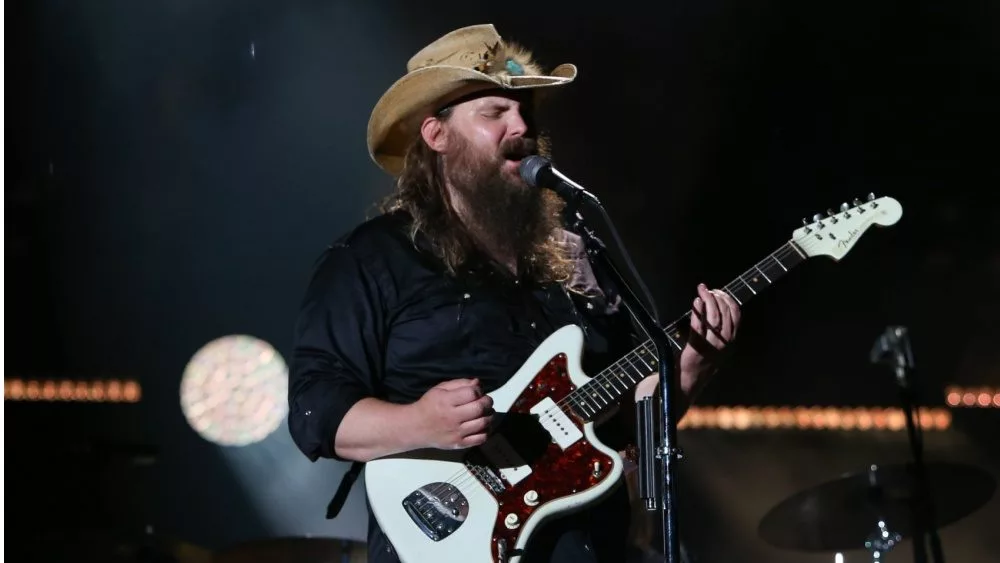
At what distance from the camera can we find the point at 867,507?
12.3 ft

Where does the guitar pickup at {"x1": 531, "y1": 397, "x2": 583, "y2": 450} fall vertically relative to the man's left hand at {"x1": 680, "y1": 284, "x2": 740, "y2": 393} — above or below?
below

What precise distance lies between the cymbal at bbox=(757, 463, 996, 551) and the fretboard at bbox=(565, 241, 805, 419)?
1.34 meters

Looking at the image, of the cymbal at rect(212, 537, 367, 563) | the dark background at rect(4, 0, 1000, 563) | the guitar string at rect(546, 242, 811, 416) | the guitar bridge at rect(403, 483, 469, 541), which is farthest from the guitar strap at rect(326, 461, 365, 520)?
the dark background at rect(4, 0, 1000, 563)

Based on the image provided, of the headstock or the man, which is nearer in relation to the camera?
the man

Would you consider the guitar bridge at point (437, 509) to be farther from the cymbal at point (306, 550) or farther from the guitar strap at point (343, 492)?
the cymbal at point (306, 550)

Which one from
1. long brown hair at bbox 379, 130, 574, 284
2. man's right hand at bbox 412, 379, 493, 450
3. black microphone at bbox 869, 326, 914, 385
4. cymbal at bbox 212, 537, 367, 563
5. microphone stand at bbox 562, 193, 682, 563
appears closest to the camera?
microphone stand at bbox 562, 193, 682, 563

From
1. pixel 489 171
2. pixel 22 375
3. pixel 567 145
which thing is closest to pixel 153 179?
pixel 22 375

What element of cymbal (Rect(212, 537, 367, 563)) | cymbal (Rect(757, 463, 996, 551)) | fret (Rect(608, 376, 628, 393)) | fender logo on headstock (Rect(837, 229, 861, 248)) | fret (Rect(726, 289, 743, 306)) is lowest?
cymbal (Rect(757, 463, 996, 551))

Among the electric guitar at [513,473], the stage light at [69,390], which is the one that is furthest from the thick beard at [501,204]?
the stage light at [69,390]

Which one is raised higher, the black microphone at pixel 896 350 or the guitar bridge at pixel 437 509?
the black microphone at pixel 896 350

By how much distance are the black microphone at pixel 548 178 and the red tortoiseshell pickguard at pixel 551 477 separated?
520mm

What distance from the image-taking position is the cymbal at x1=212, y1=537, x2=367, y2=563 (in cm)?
360

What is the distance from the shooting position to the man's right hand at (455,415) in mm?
2123

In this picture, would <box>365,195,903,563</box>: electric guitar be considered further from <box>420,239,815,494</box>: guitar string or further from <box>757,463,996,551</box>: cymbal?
<box>757,463,996,551</box>: cymbal
